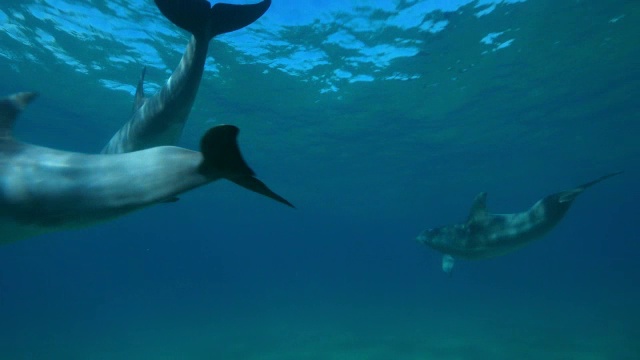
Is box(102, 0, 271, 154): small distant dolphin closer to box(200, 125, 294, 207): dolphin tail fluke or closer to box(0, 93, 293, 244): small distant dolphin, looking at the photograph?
box(0, 93, 293, 244): small distant dolphin

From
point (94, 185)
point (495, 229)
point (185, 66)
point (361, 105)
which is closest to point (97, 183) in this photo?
point (94, 185)

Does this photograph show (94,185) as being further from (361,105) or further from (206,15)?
(361,105)

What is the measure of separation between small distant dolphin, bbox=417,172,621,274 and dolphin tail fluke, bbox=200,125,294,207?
23.9 feet

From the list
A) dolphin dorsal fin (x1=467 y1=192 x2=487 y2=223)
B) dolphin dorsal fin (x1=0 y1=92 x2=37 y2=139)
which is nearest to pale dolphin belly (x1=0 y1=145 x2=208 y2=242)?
dolphin dorsal fin (x1=0 y1=92 x2=37 y2=139)

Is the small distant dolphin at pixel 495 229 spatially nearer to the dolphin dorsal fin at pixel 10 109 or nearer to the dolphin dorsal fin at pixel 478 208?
the dolphin dorsal fin at pixel 478 208

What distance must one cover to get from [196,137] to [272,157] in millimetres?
7552

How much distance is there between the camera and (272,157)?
3625cm

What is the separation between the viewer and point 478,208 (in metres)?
9.92

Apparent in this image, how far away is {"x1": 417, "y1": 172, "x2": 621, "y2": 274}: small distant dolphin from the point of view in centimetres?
877

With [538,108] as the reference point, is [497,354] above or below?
below

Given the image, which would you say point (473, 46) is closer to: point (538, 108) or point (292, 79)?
point (292, 79)

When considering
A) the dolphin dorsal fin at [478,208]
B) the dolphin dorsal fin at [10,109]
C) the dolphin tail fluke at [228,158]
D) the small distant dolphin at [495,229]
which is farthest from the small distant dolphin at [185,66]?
the small distant dolphin at [495,229]

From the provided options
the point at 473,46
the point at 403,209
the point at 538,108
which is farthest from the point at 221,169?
the point at 403,209

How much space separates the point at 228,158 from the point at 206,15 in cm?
420
